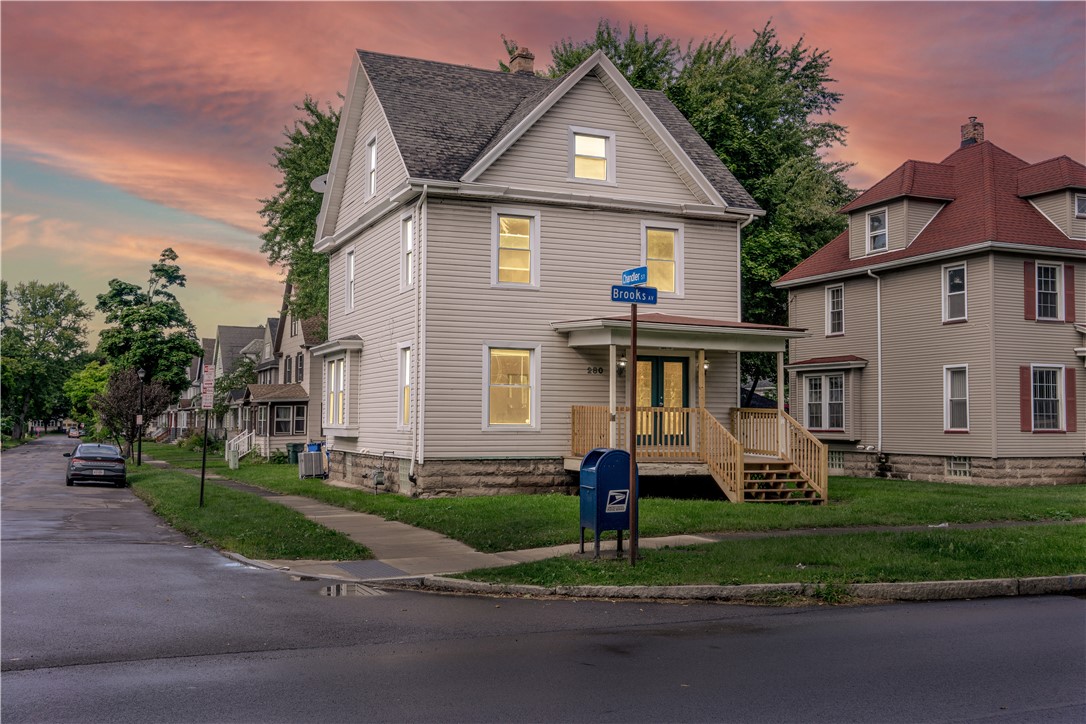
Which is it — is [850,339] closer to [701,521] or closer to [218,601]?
[701,521]

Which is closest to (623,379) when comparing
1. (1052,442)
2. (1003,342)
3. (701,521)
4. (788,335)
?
(788,335)

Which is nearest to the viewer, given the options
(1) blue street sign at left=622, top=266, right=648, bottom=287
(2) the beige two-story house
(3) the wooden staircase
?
(1) blue street sign at left=622, top=266, right=648, bottom=287

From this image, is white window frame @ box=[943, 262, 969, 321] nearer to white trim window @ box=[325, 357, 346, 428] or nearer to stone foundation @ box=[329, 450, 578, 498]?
stone foundation @ box=[329, 450, 578, 498]

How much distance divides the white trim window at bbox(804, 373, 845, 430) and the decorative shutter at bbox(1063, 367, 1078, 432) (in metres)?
6.91

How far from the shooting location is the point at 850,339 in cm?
3309

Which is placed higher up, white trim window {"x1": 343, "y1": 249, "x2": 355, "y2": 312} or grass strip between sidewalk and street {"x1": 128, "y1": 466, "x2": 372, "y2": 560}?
white trim window {"x1": 343, "y1": 249, "x2": 355, "y2": 312}

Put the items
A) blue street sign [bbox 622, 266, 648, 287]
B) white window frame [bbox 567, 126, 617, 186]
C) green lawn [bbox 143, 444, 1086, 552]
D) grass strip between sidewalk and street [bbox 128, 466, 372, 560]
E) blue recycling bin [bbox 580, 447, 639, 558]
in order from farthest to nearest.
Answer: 1. white window frame [bbox 567, 126, 617, 186]
2. green lawn [bbox 143, 444, 1086, 552]
3. grass strip between sidewalk and street [bbox 128, 466, 372, 560]
4. blue recycling bin [bbox 580, 447, 639, 558]
5. blue street sign [bbox 622, 266, 648, 287]

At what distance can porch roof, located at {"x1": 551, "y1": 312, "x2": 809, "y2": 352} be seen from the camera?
837 inches

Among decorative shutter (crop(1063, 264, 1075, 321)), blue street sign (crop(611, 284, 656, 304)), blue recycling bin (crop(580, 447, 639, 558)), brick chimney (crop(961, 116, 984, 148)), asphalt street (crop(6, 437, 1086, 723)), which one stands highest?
brick chimney (crop(961, 116, 984, 148))

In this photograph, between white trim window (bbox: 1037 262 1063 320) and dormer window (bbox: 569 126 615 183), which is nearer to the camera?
dormer window (bbox: 569 126 615 183)

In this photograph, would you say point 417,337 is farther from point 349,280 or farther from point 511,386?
point 349,280

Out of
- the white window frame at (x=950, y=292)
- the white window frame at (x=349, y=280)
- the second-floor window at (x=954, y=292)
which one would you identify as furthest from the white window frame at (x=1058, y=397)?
the white window frame at (x=349, y=280)

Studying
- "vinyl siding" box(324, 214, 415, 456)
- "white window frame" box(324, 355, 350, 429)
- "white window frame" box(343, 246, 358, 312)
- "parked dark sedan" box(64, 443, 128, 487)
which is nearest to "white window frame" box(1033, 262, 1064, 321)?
"vinyl siding" box(324, 214, 415, 456)

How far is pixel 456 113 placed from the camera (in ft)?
80.5
